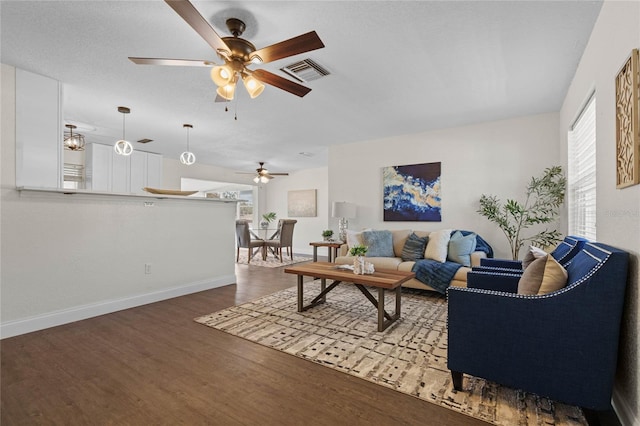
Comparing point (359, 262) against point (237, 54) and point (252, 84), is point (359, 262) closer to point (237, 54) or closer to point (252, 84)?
point (252, 84)

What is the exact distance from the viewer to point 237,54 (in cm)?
227

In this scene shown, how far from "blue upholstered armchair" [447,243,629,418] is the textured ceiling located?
6.15ft

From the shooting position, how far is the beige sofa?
3639mm

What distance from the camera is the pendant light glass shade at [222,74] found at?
226 centimetres

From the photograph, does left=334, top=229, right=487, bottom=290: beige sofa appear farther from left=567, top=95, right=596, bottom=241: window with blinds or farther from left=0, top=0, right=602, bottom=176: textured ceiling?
left=0, top=0, right=602, bottom=176: textured ceiling

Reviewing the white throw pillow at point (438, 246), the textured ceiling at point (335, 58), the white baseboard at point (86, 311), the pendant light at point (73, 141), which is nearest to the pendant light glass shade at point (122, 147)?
the textured ceiling at point (335, 58)

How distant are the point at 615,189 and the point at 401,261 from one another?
2.66 m

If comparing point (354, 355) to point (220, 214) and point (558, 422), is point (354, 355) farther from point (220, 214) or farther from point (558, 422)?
point (220, 214)

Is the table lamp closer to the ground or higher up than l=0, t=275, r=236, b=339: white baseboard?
higher up

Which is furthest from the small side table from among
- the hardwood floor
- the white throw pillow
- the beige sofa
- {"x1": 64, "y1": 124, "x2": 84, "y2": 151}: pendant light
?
{"x1": 64, "y1": 124, "x2": 84, "y2": 151}: pendant light

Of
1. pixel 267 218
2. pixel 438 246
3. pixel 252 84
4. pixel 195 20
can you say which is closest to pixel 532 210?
pixel 438 246

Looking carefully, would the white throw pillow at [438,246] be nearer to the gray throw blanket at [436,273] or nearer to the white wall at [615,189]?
the gray throw blanket at [436,273]

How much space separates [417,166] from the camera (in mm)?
5164

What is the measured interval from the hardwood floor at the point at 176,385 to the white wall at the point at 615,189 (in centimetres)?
81
